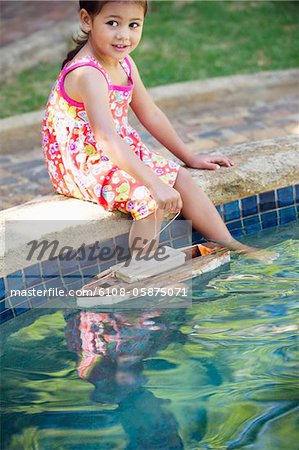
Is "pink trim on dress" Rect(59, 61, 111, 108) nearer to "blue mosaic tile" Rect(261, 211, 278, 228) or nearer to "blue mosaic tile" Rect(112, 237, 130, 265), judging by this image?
"blue mosaic tile" Rect(112, 237, 130, 265)

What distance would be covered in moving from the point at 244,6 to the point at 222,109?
2335mm

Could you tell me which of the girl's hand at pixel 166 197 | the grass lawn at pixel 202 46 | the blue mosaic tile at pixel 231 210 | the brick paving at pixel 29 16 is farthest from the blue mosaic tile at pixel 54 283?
the brick paving at pixel 29 16

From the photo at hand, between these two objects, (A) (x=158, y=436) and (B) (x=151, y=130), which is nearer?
(A) (x=158, y=436)

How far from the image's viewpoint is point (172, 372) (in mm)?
2436

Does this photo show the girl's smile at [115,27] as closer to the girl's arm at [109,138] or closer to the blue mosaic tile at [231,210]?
the girl's arm at [109,138]

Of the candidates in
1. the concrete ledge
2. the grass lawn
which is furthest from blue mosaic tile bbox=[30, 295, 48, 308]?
the grass lawn

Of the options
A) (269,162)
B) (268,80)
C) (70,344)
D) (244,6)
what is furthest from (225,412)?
(244,6)

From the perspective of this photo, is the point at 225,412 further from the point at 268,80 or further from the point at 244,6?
the point at 244,6

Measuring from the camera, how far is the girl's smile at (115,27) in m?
2.85

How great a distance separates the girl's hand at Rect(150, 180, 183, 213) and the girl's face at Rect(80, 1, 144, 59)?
1.71 ft

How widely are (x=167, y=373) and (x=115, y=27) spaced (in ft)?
4.00

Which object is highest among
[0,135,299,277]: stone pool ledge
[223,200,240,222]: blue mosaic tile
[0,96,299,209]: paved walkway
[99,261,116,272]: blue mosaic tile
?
[0,96,299,209]: paved walkway

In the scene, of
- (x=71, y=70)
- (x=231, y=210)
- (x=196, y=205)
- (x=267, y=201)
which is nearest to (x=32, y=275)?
(x=196, y=205)

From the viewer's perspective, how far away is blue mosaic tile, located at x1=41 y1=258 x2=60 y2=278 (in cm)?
279
